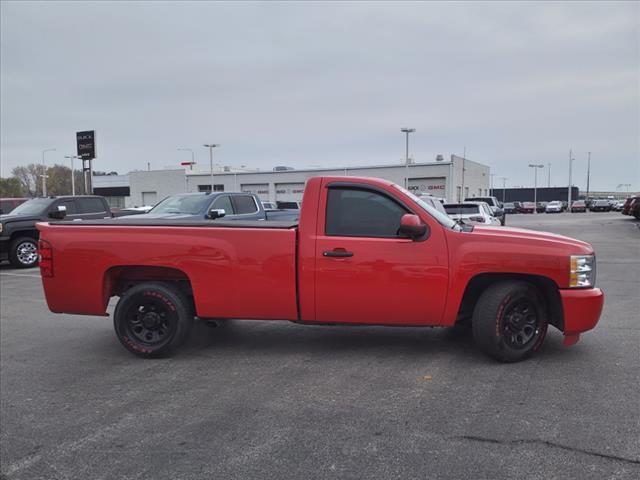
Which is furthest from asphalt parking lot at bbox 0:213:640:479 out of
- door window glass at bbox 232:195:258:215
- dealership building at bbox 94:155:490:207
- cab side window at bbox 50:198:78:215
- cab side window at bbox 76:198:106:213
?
dealership building at bbox 94:155:490:207

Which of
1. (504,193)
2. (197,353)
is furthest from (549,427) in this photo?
(504,193)

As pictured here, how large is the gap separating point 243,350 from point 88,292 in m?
1.77

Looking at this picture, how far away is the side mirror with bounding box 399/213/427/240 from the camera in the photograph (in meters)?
4.96

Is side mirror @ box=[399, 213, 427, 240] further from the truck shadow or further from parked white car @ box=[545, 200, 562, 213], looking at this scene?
parked white car @ box=[545, 200, 562, 213]

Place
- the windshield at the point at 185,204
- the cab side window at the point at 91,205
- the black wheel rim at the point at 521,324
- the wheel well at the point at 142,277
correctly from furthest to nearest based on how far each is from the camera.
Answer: the cab side window at the point at 91,205, the windshield at the point at 185,204, the wheel well at the point at 142,277, the black wheel rim at the point at 521,324

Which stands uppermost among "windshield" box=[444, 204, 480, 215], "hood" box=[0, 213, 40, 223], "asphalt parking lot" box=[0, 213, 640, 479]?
"windshield" box=[444, 204, 480, 215]

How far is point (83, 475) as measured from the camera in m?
3.31

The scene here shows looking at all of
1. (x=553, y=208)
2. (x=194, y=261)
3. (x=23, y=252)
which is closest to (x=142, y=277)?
(x=194, y=261)

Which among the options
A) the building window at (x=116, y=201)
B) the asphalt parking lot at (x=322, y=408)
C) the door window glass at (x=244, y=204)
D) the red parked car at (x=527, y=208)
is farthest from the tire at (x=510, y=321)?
the building window at (x=116, y=201)

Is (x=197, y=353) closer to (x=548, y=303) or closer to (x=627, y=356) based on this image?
(x=548, y=303)

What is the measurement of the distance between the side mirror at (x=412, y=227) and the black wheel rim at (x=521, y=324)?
114 cm

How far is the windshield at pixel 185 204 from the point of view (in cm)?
1168

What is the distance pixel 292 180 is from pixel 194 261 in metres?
57.8

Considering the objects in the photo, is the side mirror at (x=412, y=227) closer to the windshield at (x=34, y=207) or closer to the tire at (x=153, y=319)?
the tire at (x=153, y=319)
